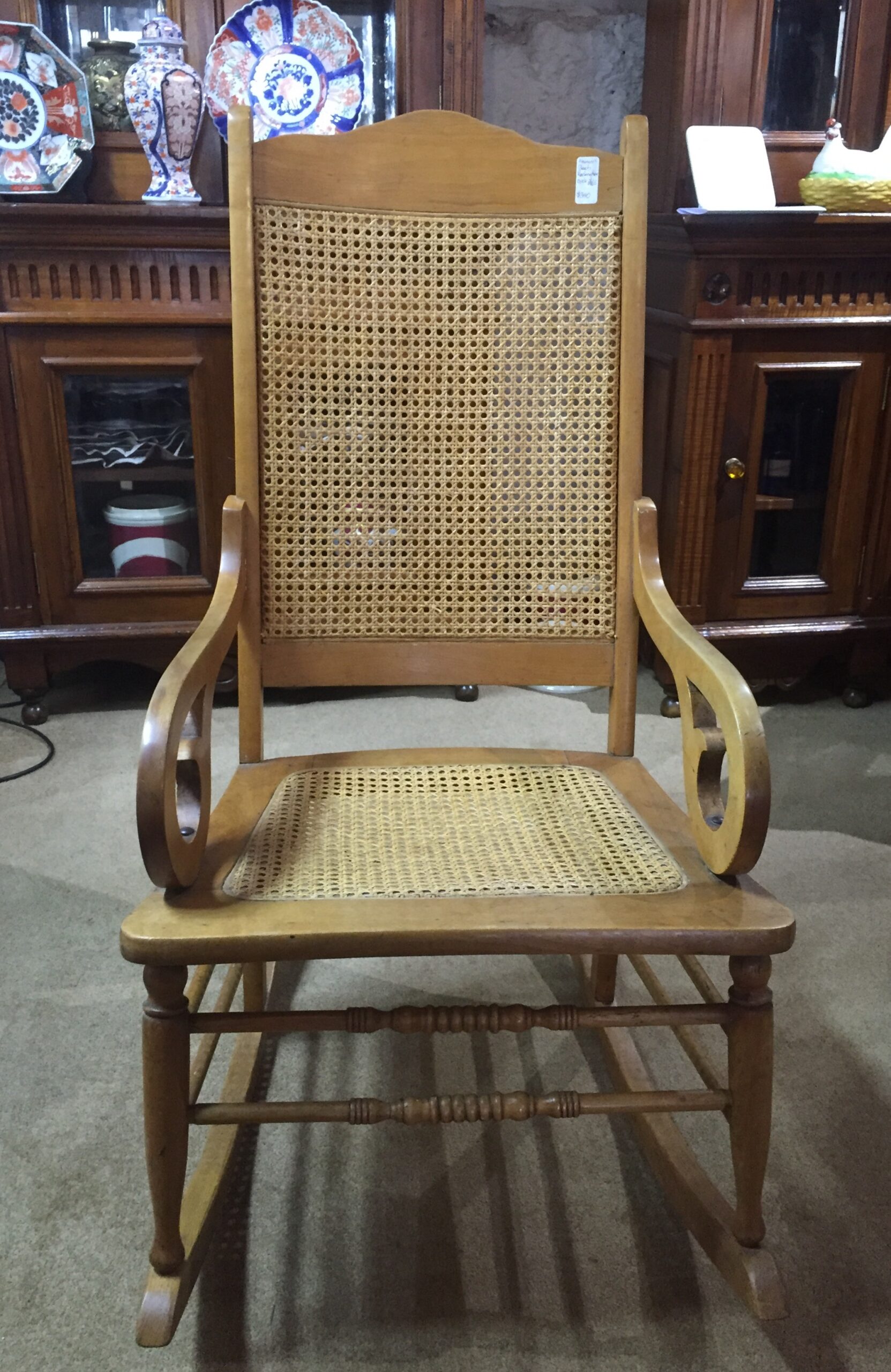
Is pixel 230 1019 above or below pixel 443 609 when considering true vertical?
below

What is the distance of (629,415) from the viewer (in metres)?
1.13

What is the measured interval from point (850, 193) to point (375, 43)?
1.00m

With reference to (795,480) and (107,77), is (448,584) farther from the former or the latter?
(107,77)

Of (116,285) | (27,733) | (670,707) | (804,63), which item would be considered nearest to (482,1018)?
(670,707)

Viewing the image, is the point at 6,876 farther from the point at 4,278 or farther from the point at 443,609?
the point at 4,278

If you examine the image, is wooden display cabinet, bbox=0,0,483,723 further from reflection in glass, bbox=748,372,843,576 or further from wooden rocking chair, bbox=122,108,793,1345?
wooden rocking chair, bbox=122,108,793,1345

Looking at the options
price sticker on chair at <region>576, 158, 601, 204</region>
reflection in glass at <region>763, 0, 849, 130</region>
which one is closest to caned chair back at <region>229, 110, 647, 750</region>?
price sticker on chair at <region>576, 158, 601, 204</region>

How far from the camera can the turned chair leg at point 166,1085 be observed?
0.84 meters

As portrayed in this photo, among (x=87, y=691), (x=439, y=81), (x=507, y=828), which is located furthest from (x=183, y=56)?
(x=507, y=828)

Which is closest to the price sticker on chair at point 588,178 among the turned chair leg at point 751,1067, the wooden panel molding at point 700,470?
the turned chair leg at point 751,1067

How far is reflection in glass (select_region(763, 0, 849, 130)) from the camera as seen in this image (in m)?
2.18

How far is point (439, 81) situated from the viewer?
2.16m

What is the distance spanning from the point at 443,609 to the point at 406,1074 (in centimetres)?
54

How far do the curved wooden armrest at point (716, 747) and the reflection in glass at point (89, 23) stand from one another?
5.96 feet
